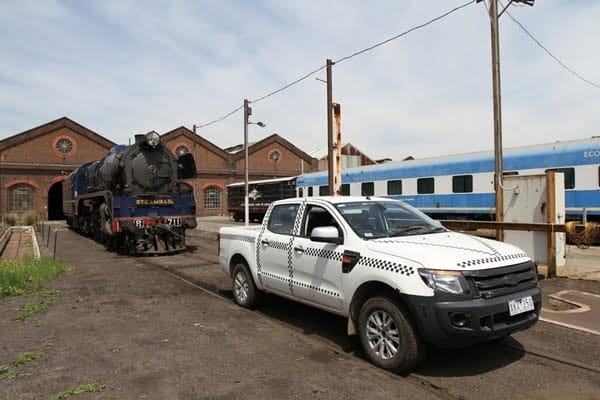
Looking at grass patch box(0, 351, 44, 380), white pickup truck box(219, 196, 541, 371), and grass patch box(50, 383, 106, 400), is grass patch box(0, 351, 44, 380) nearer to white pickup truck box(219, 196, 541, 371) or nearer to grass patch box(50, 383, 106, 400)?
grass patch box(50, 383, 106, 400)

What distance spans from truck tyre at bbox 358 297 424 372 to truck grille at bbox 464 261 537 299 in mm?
683

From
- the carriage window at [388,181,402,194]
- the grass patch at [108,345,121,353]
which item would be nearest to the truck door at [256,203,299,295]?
the grass patch at [108,345,121,353]

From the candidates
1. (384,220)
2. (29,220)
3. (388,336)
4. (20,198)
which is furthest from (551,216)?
(20,198)

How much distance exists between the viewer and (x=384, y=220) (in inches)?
214

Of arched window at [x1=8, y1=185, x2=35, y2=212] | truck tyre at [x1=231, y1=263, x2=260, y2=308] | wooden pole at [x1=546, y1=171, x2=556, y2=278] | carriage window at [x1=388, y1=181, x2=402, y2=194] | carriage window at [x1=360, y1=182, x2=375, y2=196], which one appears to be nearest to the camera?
truck tyre at [x1=231, y1=263, x2=260, y2=308]

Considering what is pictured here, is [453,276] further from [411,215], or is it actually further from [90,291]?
[90,291]

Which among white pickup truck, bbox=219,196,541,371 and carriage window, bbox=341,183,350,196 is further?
carriage window, bbox=341,183,350,196

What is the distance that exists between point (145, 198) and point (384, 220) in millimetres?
10449

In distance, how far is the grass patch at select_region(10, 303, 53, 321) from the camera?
21.6ft

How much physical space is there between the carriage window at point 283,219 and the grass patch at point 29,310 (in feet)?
12.3

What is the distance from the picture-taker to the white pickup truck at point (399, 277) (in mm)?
4047

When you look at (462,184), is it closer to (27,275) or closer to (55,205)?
(27,275)

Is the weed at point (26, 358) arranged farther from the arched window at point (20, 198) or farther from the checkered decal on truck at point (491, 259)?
the arched window at point (20, 198)

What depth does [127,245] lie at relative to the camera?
1455cm
